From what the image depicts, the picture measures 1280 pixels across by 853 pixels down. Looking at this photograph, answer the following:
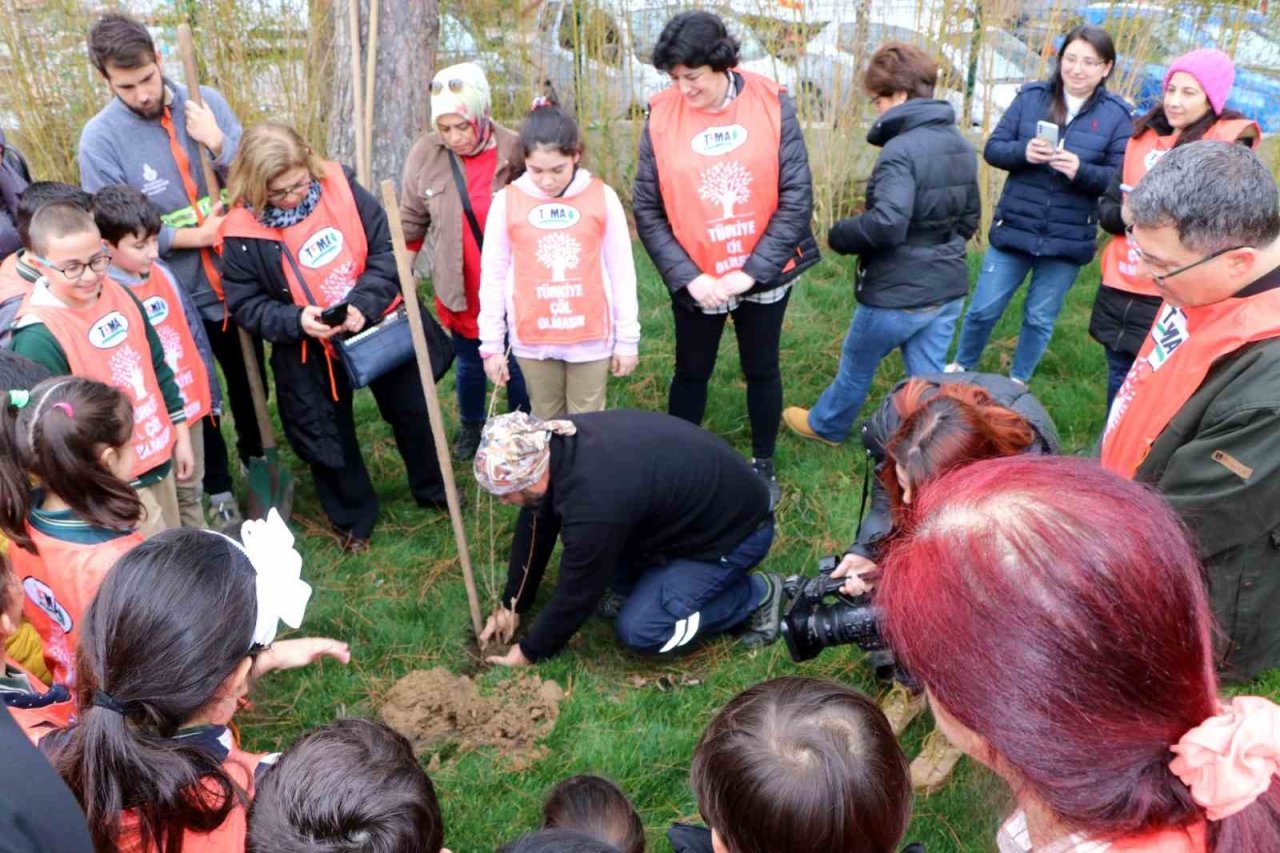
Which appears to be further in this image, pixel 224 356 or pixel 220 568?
pixel 224 356

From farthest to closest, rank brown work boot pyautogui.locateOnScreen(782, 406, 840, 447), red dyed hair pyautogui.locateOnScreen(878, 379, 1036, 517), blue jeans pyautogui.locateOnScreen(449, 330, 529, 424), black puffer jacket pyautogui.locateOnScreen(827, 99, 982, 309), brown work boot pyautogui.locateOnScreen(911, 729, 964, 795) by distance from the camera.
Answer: brown work boot pyautogui.locateOnScreen(782, 406, 840, 447)
blue jeans pyautogui.locateOnScreen(449, 330, 529, 424)
black puffer jacket pyautogui.locateOnScreen(827, 99, 982, 309)
brown work boot pyautogui.locateOnScreen(911, 729, 964, 795)
red dyed hair pyautogui.locateOnScreen(878, 379, 1036, 517)

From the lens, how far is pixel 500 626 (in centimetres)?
352

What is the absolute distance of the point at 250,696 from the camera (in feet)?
10.9

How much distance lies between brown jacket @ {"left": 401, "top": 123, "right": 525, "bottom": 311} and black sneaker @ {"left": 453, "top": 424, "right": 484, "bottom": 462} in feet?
2.34

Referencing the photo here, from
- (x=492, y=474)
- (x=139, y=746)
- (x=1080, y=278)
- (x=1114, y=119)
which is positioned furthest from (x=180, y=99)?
(x=1080, y=278)

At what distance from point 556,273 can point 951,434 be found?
1.84m

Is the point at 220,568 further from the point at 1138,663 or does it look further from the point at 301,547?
the point at 301,547

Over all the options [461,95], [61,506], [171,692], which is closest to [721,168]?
[461,95]

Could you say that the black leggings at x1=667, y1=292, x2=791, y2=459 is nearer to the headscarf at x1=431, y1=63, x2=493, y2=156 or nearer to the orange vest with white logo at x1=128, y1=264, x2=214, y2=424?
the headscarf at x1=431, y1=63, x2=493, y2=156

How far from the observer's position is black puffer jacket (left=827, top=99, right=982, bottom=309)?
12.9 feet

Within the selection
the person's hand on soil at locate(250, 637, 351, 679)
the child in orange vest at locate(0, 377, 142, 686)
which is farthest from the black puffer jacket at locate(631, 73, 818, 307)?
the child in orange vest at locate(0, 377, 142, 686)

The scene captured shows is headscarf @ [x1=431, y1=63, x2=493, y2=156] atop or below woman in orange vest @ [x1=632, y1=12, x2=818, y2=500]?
atop

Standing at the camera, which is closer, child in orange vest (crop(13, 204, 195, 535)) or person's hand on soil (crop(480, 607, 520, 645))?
child in orange vest (crop(13, 204, 195, 535))

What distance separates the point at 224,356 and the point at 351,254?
0.97 meters
